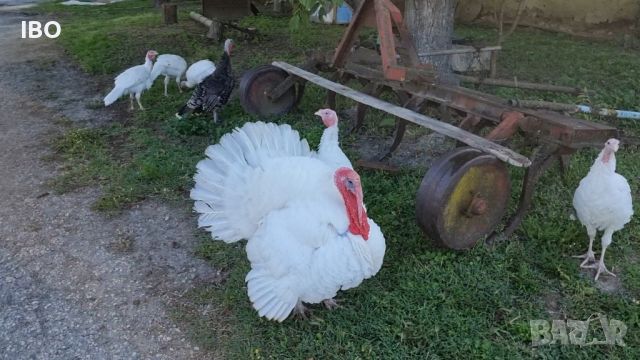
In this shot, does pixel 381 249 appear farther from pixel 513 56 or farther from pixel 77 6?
pixel 77 6

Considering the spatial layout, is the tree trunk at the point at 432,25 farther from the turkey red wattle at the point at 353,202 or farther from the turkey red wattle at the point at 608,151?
the turkey red wattle at the point at 353,202

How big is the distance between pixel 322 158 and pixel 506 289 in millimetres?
1449

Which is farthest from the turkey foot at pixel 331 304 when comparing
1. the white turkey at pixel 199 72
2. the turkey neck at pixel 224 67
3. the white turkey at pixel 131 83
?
the white turkey at pixel 199 72

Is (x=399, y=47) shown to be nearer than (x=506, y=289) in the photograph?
No

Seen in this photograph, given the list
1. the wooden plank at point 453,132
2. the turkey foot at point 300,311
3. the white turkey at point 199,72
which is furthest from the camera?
the white turkey at point 199,72

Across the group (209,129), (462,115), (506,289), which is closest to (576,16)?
(462,115)

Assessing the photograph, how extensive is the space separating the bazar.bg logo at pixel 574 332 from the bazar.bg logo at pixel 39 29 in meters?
11.6

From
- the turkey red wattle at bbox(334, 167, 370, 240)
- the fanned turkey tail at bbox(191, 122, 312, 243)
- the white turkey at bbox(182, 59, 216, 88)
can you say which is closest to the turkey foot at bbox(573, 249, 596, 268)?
the turkey red wattle at bbox(334, 167, 370, 240)

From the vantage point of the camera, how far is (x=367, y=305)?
3268 mm

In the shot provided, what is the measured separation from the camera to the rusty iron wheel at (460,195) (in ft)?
10.9

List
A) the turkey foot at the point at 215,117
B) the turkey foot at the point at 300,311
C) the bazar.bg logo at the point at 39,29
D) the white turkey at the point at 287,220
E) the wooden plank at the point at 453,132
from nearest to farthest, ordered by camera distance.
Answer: the white turkey at the point at 287,220 < the turkey foot at the point at 300,311 < the wooden plank at the point at 453,132 < the turkey foot at the point at 215,117 < the bazar.bg logo at the point at 39,29

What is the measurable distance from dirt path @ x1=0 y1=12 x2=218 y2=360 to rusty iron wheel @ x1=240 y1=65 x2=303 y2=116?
185cm

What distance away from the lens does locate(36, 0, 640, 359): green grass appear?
9.87 ft

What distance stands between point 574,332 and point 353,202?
147 cm
